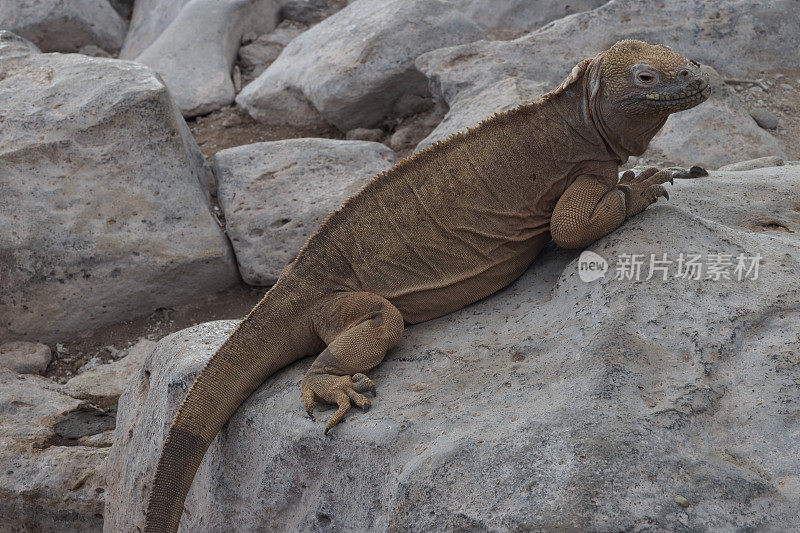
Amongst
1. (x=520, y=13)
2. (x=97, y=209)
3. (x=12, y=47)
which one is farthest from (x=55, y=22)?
(x=520, y=13)

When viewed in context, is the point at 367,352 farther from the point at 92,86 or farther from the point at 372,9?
the point at 372,9

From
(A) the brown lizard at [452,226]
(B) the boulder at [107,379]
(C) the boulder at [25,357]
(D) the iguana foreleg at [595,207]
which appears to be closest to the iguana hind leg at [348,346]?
(A) the brown lizard at [452,226]

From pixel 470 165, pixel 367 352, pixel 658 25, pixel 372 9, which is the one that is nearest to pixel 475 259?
pixel 470 165

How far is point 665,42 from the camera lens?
6.82 meters

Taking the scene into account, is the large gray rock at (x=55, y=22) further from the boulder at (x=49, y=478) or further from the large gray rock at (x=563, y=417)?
the large gray rock at (x=563, y=417)

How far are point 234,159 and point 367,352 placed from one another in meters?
3.75

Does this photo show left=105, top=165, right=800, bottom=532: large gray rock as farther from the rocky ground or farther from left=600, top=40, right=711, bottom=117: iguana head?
left=600, top=40, right=711, bottom=117: iguana head

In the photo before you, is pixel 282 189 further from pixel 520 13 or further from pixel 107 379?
pixel 520 13

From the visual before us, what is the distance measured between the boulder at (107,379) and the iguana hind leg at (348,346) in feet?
6.53

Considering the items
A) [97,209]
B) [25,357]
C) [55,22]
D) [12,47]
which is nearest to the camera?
[25,357]

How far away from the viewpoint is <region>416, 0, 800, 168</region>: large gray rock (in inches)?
249

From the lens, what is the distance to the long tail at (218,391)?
3279 millimetres

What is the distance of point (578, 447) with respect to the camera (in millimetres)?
2482

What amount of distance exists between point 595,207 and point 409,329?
1.02 meters
